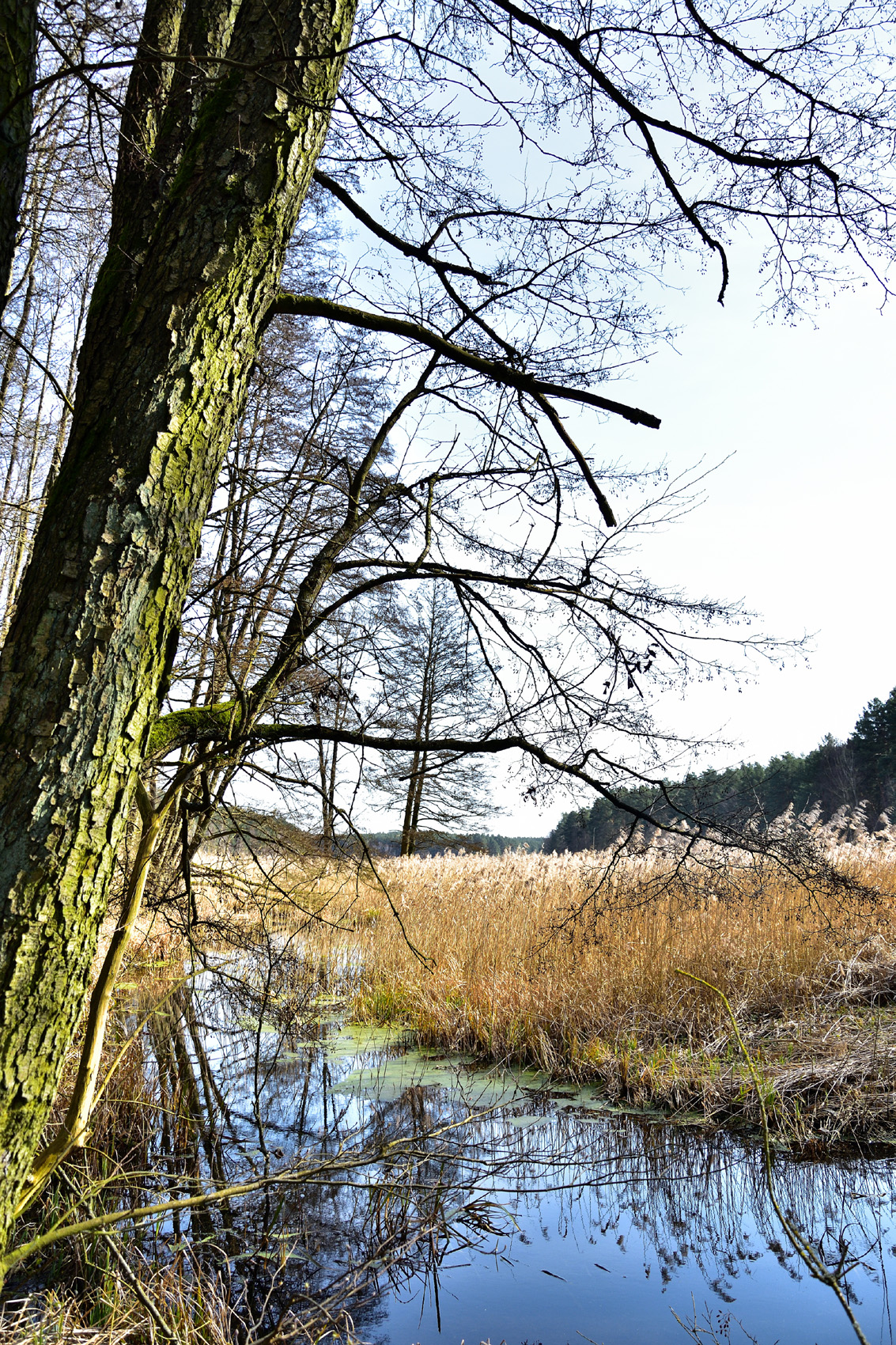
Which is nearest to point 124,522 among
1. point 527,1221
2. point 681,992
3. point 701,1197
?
point 527,1221

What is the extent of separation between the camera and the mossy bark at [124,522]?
60.2 inches

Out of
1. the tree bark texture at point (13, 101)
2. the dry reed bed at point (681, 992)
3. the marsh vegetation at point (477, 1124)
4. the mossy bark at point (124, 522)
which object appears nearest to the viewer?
the mossy bark at point (124, 522)

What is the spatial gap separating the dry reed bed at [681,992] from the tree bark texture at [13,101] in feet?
9.74

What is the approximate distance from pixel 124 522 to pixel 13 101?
118 cm

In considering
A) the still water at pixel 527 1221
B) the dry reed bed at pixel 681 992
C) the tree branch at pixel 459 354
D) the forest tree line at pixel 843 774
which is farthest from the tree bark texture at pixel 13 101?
the forest tree line at pixel 843 774

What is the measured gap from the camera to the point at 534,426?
3.18 m

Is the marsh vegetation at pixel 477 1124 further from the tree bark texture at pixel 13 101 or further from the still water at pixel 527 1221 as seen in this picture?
the tree bark texture at pixel 13 101

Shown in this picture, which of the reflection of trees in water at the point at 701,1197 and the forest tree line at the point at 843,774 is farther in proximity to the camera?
the forest tree line at the point at 843,774

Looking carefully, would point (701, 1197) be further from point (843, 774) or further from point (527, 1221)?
point (843, 774)

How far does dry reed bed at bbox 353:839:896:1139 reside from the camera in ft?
13.3

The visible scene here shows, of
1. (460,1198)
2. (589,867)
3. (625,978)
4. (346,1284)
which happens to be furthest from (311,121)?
(589,867)

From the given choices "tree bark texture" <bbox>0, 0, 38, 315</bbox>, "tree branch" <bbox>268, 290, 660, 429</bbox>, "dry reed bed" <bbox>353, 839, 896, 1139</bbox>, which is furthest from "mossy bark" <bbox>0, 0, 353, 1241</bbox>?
"dry reed bed" <bbox>353, 839, 896, 1139</bbox>

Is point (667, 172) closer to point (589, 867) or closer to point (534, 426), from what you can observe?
point (534, 426)

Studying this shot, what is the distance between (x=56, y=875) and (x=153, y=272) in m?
1.32
